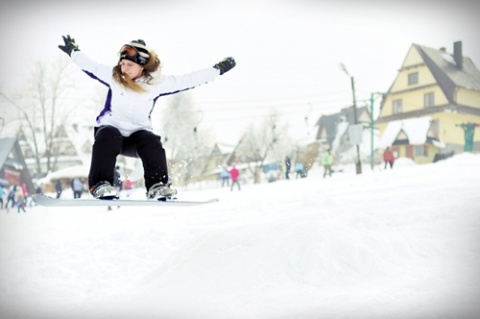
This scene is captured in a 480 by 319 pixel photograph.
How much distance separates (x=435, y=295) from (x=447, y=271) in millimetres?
1155

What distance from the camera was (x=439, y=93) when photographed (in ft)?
38.7

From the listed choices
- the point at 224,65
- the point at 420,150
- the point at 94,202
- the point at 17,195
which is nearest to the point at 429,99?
the point at 224,65

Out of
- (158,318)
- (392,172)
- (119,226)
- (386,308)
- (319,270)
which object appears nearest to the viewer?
(386,308)

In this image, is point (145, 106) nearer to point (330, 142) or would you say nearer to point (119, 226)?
point (119, 226)

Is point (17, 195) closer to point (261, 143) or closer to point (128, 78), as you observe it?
point (261, 143)

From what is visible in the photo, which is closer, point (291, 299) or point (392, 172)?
point (291, 299)

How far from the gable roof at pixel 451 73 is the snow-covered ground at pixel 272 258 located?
254 centimetres

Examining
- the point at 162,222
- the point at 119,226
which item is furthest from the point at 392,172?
the point at 119,226

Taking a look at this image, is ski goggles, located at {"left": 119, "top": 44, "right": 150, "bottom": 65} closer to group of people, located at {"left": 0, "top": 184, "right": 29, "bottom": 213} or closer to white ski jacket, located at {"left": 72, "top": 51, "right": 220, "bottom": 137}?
white ski jacket, located at {"left": 72, "top": 51, "right": 220, "bottom": 137}

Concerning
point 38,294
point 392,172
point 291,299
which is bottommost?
point 38,294

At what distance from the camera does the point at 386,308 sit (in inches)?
273

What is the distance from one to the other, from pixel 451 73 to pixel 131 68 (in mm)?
8632

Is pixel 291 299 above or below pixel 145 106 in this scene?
below

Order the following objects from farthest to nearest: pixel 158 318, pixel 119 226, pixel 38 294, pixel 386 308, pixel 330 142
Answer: pixel 330 142 → pixel 119 226 → pixel 38 294 → pixel 158 318 → pixel 386 308
